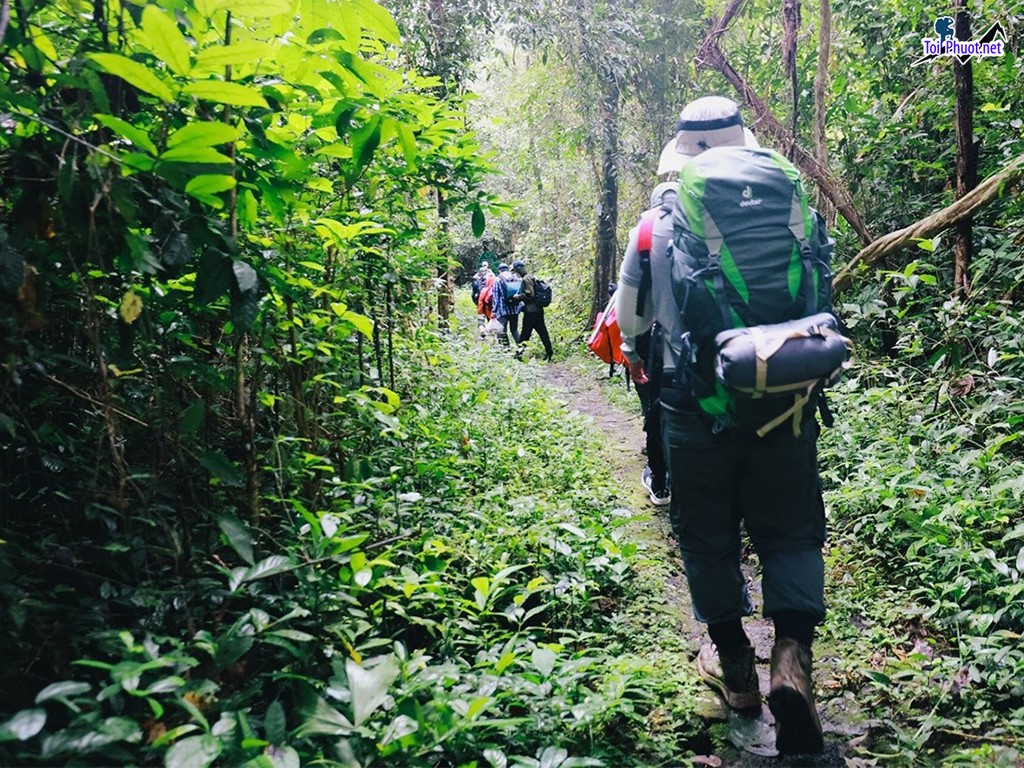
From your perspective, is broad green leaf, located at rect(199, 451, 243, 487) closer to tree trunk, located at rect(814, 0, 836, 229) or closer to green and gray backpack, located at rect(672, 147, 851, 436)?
green and gray backpack, located at rect(672, 147, 851, 436)

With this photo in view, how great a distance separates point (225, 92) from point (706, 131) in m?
2.21

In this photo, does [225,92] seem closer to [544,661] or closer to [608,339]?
[544,661]

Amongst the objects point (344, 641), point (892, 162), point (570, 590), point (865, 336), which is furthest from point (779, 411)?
point (892, 162)

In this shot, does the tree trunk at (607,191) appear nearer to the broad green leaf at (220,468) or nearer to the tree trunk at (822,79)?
the tree trunk at (822,79)

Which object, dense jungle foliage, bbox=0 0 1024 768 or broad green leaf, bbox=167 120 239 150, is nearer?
broad green leaf, bbox=167 120 239 150

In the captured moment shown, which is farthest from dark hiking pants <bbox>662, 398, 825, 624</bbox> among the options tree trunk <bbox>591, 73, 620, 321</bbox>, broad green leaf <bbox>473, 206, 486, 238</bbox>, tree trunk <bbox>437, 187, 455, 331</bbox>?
tree trunk <bbox>591, 73, 620, 321</bbox>

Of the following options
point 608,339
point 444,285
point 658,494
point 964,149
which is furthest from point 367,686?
point 444,285

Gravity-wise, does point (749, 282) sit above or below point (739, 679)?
above

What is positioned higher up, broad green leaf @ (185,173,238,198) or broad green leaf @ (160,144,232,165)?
broad green leaf @ (160,144,232,165)

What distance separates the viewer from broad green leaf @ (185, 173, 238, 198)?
5.32ft

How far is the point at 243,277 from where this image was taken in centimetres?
179

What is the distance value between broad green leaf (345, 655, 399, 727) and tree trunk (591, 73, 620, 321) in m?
10.2

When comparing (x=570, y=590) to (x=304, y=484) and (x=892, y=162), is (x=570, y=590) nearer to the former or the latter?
(x=304, y=484)

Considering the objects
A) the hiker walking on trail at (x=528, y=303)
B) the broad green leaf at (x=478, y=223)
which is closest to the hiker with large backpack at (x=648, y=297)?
the broad green leaf at (x=478, y=223)
